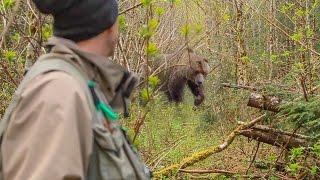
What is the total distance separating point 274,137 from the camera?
7578mm

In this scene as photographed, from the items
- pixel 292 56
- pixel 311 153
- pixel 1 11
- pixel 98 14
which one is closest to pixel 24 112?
pixel 98 14

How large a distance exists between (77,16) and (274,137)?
5547 millimetres

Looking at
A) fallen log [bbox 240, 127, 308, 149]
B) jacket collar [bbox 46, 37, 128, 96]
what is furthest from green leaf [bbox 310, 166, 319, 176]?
jacket collar [bbox 46, 37, 128, 96]

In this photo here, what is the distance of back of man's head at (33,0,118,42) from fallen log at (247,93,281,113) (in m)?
5.42

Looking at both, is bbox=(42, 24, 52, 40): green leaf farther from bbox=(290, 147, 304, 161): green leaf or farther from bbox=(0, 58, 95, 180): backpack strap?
bbox=(290, 147, 304, 161): green leaf

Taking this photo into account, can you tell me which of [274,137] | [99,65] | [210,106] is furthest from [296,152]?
[210,106]

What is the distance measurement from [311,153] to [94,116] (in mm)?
5210

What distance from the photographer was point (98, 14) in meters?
2.43

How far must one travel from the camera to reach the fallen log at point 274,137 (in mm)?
7389

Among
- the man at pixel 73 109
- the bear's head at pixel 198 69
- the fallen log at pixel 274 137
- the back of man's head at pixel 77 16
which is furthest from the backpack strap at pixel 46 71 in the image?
the bear's head at pixel 198 69

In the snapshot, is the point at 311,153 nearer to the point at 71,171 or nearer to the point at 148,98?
the point at 148,98

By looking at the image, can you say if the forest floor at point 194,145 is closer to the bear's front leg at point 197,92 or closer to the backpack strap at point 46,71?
the bear's front leg at point 197,92

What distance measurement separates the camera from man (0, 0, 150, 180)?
1957 mm

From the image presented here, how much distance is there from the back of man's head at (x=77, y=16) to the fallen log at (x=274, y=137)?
5.25 metres
